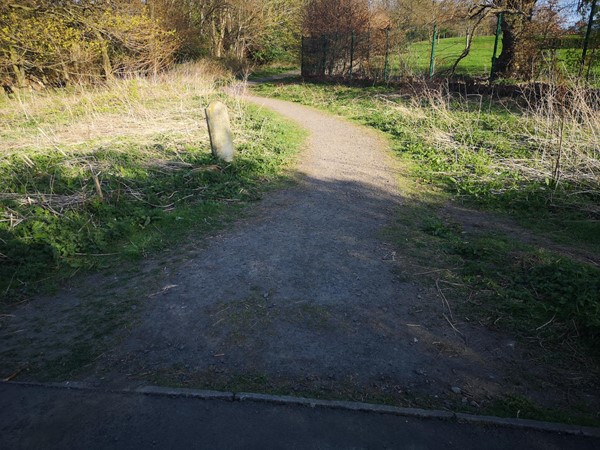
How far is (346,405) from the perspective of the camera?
9.23 feet

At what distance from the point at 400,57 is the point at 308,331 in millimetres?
17085

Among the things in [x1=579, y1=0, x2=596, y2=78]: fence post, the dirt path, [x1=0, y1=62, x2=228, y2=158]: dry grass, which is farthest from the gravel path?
[x1=579, y1=0, x2=596, y2=78]: fence post

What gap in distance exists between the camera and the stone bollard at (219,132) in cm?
799

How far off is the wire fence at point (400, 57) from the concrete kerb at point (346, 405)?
12.8 m

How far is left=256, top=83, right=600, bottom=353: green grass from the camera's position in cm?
378

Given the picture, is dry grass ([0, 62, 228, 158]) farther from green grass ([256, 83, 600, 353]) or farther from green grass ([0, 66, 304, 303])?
green grass ([256, 83, 600, 353])

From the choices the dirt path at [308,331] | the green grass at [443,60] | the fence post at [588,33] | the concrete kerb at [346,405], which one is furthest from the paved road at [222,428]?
the green grass at [443,60]

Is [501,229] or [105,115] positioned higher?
[105,115]

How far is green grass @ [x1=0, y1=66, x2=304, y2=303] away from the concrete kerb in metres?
2.28

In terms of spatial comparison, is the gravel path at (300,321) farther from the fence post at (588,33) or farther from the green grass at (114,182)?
the fence post at (588,33)

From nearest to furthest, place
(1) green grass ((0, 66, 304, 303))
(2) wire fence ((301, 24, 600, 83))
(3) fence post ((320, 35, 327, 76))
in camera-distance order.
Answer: (1) green grass ((0, 66, 304, 303))
(2) wire fence ((301, 24, 600, 83))
(3) fence post ((320, 35, 327, 76))

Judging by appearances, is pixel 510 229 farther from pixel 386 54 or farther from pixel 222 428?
pixel 386 54

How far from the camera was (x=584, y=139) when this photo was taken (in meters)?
7.62

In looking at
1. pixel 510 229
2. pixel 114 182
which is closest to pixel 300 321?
pixel 510 229
